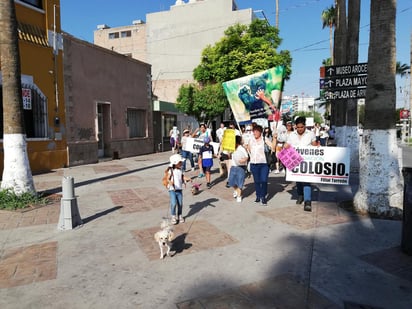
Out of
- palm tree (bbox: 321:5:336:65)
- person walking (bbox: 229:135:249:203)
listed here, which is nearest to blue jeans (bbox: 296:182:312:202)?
person walking (bbox: 229:135:249:203)

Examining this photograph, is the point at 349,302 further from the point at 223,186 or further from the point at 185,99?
the point at 185,99

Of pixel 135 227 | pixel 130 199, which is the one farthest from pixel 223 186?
pixel 135 227

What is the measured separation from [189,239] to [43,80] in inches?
392

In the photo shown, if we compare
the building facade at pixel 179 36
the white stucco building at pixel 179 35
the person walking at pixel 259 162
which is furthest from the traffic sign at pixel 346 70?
the white stucco building at pixel 179 35

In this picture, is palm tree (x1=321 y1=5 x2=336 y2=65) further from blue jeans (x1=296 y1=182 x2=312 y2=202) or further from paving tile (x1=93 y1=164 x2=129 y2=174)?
blue jeans (x1=296 y1=182 x2=312 y2=202)

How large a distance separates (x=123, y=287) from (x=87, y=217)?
3.06 metres

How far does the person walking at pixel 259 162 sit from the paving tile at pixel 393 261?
284cm

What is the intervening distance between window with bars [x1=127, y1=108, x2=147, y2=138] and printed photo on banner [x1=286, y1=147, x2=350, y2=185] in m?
12.8

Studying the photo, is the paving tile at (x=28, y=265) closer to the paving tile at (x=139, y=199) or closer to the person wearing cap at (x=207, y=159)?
the paving tile at (x=139, y=199)

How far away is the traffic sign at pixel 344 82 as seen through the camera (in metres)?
8.06

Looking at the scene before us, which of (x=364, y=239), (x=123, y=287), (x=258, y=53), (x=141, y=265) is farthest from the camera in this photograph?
(x=258, y=53)

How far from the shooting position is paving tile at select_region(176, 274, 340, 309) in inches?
122

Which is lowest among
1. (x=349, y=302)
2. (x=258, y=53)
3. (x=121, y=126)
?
(x=349, y=302)

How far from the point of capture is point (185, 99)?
2338 centimetres
